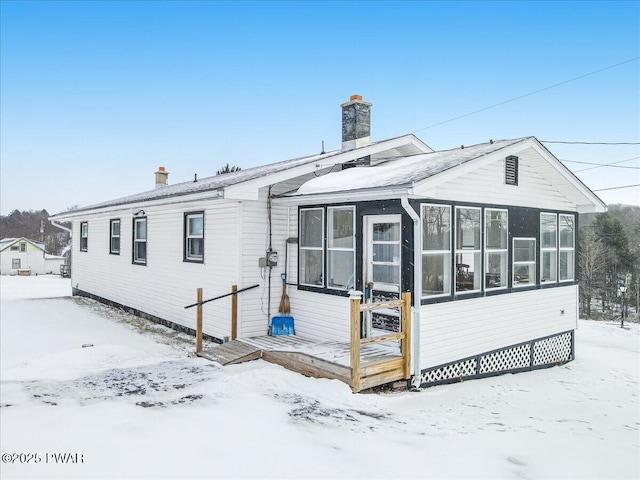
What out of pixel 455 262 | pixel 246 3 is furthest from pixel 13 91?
pixel 455 262

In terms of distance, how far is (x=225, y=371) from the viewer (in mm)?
7133

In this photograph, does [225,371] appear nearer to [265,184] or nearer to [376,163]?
[265,184]

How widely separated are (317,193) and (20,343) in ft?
23.8

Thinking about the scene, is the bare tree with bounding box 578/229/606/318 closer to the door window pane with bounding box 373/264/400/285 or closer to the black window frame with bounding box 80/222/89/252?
the door window pane with bounding box 373/264/400/285

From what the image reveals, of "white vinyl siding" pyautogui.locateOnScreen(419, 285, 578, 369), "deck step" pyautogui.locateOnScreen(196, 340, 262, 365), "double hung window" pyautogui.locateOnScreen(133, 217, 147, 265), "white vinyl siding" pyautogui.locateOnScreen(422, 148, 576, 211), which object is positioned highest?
"white vinyl siding" pyautogui.locateOnScreen(422, 148, 576, 211)

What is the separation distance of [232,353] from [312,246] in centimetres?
258

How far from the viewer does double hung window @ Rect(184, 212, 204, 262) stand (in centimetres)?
981

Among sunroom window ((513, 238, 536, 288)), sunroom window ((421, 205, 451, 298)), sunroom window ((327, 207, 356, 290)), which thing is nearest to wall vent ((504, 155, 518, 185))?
sunroom window ((513, 238, 536, 288))

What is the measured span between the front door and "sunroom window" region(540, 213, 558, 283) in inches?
167

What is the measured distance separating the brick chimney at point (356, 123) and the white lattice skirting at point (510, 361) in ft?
18.8

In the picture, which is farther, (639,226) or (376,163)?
(639,226)

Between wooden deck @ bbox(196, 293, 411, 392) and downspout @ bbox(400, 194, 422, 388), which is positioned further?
downspout @ bbox(400, 194, 422, 388)

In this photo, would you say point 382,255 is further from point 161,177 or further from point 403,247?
point 161,177

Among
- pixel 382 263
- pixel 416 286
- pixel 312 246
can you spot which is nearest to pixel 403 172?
pixel 382 263
